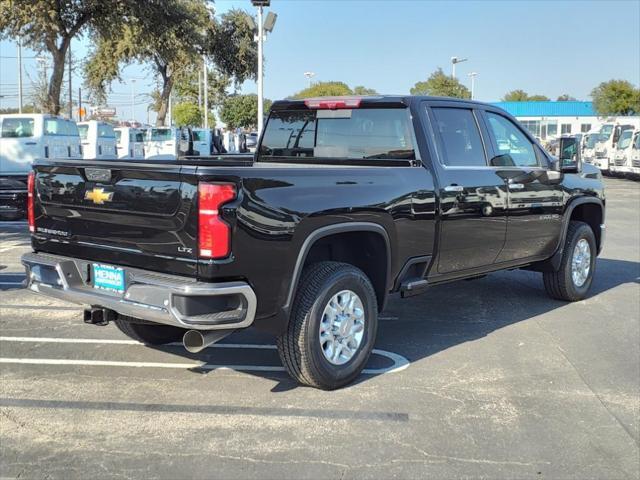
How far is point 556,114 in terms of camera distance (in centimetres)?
7388

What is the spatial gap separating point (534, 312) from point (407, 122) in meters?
2.81

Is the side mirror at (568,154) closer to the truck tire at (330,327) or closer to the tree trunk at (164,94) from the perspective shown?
the truck tire at (330,327)

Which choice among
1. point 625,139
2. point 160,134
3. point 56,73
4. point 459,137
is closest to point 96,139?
point 56,73

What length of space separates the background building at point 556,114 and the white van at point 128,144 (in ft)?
161

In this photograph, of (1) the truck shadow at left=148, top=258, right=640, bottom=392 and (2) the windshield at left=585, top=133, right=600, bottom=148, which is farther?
(2) the windshield at left=585, top=133, right=600, bottom=148

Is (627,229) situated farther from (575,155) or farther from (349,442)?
(349,442)

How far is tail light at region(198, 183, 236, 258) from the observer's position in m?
3.88

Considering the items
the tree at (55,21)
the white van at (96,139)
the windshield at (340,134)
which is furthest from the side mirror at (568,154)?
the white van at (96,139)

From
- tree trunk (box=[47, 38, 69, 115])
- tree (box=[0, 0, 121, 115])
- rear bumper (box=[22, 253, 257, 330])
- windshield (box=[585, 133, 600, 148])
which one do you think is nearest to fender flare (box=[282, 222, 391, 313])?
rear bumper (box=[22, 253, 257, 330])

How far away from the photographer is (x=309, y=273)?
4621 mm

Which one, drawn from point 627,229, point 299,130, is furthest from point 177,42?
point 299,130

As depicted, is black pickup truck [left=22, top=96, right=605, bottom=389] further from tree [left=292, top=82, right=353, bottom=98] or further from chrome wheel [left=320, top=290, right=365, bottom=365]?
tree [left=292, top=82, right=353, bottom=98]

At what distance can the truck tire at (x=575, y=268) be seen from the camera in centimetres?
731

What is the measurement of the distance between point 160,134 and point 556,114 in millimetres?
56176
